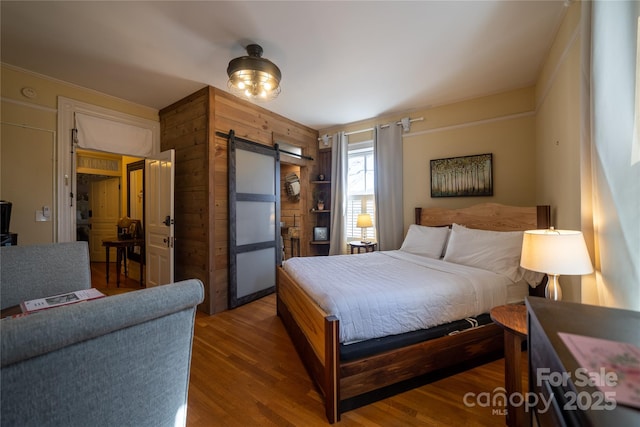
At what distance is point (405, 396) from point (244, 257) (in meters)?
2.35

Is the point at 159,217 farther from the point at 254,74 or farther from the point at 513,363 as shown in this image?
the point at 513,363

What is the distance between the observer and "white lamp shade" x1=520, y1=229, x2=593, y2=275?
128cm

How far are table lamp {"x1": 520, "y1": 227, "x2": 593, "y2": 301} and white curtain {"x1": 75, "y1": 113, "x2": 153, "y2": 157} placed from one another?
168 inches

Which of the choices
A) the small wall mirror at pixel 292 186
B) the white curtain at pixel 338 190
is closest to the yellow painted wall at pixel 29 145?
the small wall mirror at pixel 292 186

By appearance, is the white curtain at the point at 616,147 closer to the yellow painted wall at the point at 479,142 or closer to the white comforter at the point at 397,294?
the white comforter at the point at 397,294

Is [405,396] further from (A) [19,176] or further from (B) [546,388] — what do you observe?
(A) [19,176]

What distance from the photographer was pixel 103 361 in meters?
0.57

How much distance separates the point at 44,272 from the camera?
4.55ft

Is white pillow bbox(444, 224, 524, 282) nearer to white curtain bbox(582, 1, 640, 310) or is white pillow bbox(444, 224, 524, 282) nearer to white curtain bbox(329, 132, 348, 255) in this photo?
white curtain bbox(582, 1, 640, 310)

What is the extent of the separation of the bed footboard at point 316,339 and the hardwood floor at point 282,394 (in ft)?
0.34

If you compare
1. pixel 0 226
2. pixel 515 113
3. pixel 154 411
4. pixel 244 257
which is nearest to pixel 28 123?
pixel 0 226

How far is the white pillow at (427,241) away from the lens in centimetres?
295

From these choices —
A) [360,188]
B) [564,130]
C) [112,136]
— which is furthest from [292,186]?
[564,130]

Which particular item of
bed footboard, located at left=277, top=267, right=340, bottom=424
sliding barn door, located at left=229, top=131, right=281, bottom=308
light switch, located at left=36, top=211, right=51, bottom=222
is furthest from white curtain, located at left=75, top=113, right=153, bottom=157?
bed footboard, located at left=277, top=267, right=340, bottom=424
